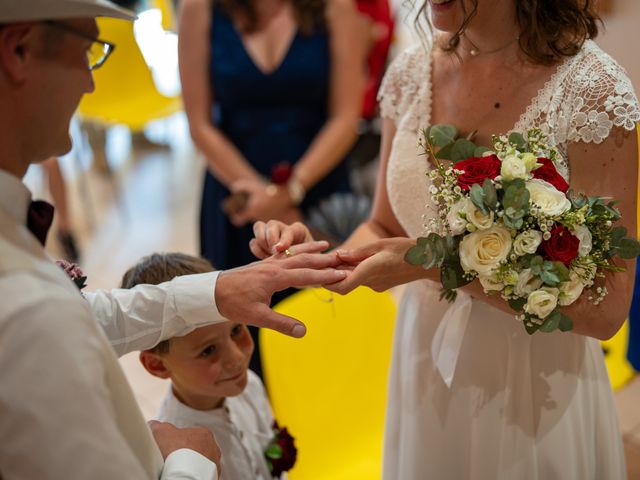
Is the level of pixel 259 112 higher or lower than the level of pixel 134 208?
higher

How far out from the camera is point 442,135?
1.27m

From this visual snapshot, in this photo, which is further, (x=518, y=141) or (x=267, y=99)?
(x=267, y=99)

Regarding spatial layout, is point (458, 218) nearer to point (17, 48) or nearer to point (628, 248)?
point (628, 248)

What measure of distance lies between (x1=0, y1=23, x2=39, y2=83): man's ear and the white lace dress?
81 cm

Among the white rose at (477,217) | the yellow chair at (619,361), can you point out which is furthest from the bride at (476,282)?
the yellow chair at (619,361)

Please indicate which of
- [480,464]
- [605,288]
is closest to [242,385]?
[480,464]

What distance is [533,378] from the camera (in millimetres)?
1433

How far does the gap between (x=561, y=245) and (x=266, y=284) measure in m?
0.50

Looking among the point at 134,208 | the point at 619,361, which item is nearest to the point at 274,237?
the point at 619,361

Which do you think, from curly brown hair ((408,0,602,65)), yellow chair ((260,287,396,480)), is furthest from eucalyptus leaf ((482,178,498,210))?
yellow chair ((260,287,396,480))

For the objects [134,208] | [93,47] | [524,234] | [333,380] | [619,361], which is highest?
[93,47]

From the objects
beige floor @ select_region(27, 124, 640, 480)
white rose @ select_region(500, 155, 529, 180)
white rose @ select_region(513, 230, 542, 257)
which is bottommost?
A: beige floor @ select_region(27, 124, 640, 480)

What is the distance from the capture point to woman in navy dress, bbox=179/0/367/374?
7.98 feet

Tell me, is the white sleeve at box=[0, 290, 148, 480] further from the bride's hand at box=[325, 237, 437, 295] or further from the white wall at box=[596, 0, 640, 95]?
the white wall at box=[596, 0, 640, 95]
